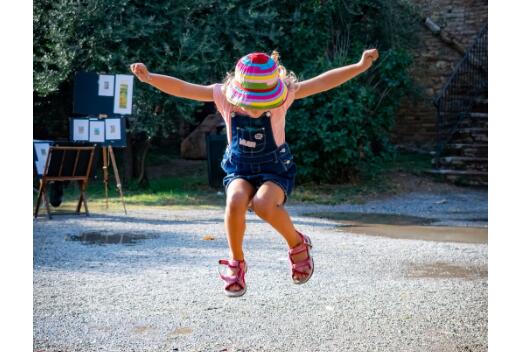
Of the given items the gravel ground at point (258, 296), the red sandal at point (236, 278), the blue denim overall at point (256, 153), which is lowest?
the gravel ground at point (258, 296)

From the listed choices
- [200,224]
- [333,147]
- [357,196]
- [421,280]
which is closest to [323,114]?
[333,147]

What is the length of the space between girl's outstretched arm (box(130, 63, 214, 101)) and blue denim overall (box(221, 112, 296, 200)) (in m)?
0.21

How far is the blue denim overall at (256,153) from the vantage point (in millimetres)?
4125

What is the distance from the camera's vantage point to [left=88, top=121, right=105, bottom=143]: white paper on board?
10609 mm

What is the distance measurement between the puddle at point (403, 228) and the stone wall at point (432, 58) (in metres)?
6.27

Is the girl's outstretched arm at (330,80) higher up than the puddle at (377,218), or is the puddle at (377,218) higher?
the girl's outstretched arm at (330,80)

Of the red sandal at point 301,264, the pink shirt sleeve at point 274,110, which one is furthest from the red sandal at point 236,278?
the pink shirt sleeve at point 274,110

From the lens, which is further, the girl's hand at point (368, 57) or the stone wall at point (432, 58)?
the stone wall at point (432, 58)

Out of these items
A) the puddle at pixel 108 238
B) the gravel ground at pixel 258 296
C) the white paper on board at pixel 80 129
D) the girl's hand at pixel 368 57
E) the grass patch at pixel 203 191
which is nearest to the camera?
the girl's hand at pixel 368 57

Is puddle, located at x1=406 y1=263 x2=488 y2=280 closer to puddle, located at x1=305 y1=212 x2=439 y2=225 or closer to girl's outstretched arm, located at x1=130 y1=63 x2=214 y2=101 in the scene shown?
puddle, located at x1=305 y1=212 x2=439 y2=225

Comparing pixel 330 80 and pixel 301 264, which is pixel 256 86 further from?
pixel 301 264

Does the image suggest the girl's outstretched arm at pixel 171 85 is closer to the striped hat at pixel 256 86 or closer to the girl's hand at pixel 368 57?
the striped hat at pixel 256 86

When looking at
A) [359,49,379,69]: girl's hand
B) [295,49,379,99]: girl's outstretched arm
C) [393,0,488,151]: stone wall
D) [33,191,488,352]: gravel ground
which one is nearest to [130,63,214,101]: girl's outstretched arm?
[295,49,379,99]: girl's outstretched arm

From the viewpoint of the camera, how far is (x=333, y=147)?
12656mm
